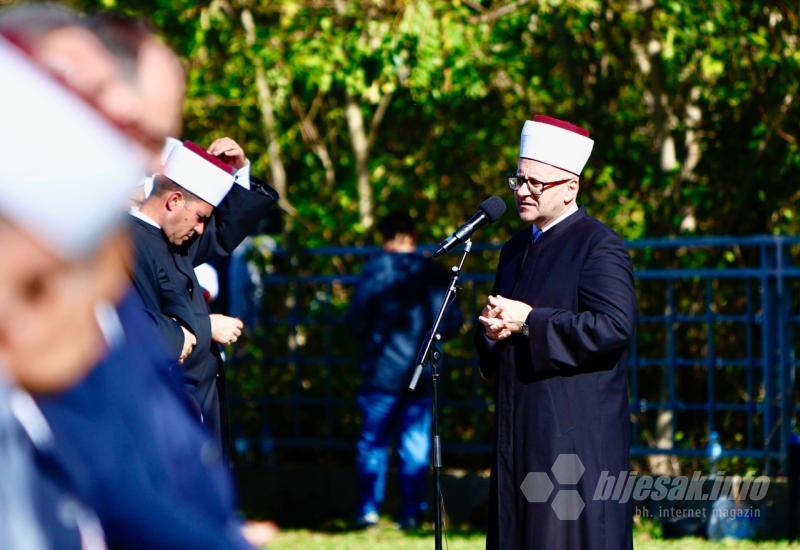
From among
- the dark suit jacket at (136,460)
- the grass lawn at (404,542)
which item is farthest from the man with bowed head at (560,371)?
the dark suit jacket at (136,460)

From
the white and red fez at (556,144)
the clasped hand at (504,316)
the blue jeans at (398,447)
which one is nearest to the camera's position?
the clasped hand at (504,316)

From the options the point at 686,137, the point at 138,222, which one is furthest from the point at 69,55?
the point at 686,137

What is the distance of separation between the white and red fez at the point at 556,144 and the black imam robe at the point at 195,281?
4.03ft

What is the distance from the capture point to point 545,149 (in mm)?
5648

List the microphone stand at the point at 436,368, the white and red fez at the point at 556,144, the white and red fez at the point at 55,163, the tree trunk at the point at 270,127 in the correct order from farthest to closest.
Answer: the tree trunk at the point at 270,127
the white and red fez at the point at 556,144
the microphone stand at the point at 436,368
the white and red fez at the point at 55,163

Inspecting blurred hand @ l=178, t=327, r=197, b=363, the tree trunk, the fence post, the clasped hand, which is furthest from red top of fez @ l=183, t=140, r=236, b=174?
the tree trunk

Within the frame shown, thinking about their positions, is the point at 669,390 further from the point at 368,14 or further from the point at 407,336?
the point at 368,14

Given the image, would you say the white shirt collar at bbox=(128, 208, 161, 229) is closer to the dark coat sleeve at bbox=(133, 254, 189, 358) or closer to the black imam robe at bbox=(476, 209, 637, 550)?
the dark coat sleeve at bbox=(133, 254, 189, 358)

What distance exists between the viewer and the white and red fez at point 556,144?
554 cm

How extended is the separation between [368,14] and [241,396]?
10.3ft

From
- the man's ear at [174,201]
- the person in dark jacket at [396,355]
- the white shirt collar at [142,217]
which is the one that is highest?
the man's ear at [174,201]

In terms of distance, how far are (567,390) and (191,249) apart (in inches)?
71.4

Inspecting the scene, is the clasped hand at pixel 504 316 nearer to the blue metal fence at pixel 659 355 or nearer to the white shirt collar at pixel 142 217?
the white shirt collar at pixel 142 217

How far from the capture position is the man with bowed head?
5.05 metres
